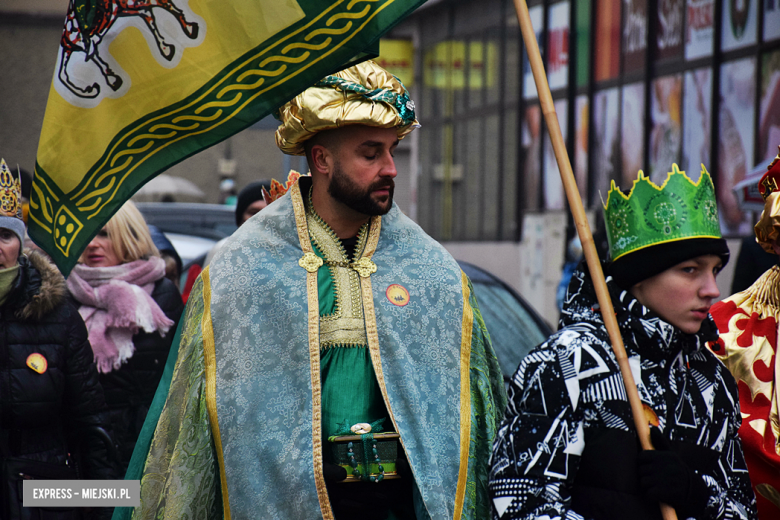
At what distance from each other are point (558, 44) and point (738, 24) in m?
4.67

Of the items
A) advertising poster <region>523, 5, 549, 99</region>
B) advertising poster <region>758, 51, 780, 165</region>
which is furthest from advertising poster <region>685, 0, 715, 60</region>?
advertising poster <region>523, 5, 549, 99</region>

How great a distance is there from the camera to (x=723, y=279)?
9.96 m

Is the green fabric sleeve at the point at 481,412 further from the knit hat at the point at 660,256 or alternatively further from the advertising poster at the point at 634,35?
the advertising poster at the point at 634,35

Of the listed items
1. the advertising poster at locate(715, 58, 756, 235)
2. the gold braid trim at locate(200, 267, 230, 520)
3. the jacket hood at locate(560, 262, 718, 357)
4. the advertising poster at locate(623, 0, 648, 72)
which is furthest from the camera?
the advertising poster at locate(623, 0, 648, 72)

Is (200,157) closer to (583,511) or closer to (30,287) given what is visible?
(30,287)

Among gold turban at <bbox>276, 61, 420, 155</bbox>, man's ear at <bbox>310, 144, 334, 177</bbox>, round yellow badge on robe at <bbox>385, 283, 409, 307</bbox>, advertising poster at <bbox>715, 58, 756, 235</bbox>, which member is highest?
advertising poster at <bbox>715, 58, 756, 235</bbox>

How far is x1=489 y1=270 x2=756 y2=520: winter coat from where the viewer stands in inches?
95.3

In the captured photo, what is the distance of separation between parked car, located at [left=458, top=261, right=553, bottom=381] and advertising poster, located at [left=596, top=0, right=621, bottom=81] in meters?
8.28

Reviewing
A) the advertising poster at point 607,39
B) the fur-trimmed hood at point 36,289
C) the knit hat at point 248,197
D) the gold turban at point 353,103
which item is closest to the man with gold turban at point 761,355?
the gold turban at point 353,103

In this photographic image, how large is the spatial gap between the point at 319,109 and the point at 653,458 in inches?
62.1

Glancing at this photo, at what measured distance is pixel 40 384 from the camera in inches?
163

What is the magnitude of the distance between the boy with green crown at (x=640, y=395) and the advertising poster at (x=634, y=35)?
10723 millimetres

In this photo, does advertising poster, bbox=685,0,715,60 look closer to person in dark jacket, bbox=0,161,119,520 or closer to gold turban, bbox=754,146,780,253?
gold turban, bbox=754,146,780,253

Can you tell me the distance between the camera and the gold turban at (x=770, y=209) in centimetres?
342
